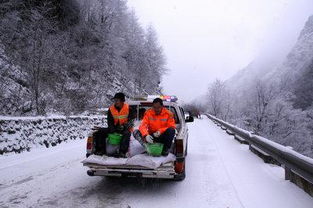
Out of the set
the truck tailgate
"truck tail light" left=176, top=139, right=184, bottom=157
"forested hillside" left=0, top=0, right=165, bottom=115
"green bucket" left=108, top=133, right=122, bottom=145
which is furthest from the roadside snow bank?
"truck tail light" left=176, top=139, right=184, bottom=157

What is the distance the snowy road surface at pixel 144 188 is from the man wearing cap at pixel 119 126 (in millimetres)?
804

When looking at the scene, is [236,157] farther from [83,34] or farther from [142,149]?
[83,34]

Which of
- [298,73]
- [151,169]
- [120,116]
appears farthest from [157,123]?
[298,73]

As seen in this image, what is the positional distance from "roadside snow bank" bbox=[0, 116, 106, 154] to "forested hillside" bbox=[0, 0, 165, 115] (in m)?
2.19

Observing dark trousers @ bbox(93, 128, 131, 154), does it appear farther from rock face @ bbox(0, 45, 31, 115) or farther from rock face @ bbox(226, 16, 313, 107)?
rock face @ bbox(226, 16, 313, 107)

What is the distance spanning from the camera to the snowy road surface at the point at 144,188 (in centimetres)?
475

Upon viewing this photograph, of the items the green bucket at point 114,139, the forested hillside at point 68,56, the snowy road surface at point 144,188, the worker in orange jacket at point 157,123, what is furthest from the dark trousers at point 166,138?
the forested hillside at point 68,56

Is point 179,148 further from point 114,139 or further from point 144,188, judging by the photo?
point 114,139

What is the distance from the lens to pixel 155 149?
5.32 metres

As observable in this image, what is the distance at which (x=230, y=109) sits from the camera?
238 feet

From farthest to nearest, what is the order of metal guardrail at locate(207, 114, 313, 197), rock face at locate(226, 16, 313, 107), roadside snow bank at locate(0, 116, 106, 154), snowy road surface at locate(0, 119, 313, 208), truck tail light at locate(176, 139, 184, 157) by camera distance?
1. rock face at locate(226, 16, 313, 107)
2. roadside snow bank at locate(0, 116, 106, 154)
3. truck tail light at locate(176, 139, 184, 157)
4. metal guardrail at locate(207, 114, 313, 197)
5. snowy road surface at locate(0, 119, 313, 208)

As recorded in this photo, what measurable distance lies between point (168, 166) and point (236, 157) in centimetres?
491

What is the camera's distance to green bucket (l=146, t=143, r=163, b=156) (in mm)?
5320

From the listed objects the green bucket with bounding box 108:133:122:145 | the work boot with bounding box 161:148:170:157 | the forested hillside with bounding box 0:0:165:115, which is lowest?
the work boot with bounding box 161:148:170:157
